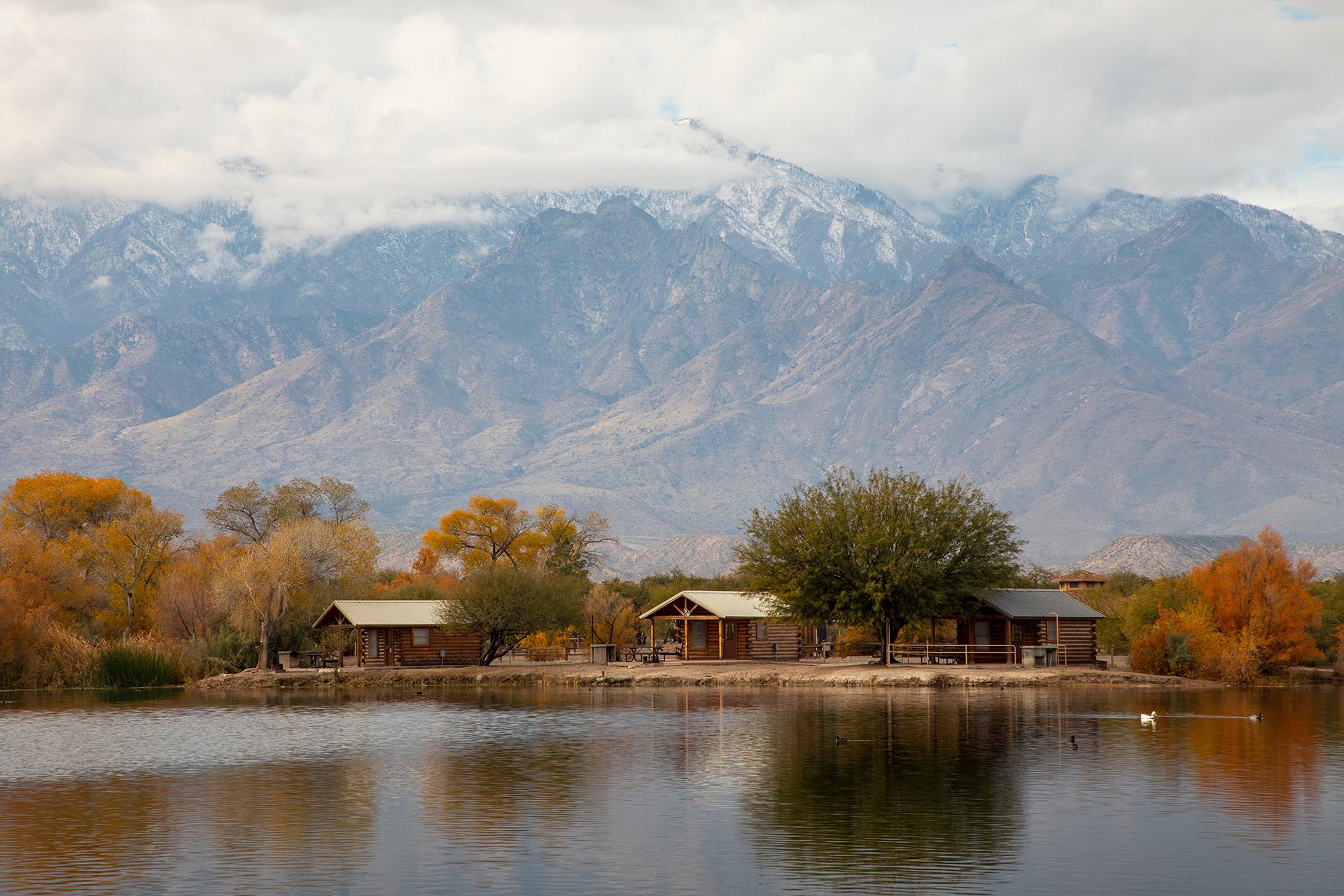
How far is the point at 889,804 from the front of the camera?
107ft

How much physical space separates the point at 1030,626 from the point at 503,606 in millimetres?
26754

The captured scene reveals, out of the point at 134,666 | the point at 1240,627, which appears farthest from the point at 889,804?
the point at 134,666

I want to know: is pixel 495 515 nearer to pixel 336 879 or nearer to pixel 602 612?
pixel 602 612

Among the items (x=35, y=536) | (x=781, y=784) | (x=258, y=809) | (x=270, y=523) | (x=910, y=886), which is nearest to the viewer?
(x=910, y=886)

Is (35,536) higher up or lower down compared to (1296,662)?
higher up

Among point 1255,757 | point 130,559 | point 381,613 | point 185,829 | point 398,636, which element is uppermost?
point 130,559

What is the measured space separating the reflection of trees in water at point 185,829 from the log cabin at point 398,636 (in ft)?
135

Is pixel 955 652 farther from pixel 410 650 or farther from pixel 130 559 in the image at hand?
pixel 130 559

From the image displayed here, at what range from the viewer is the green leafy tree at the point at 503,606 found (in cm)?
7981

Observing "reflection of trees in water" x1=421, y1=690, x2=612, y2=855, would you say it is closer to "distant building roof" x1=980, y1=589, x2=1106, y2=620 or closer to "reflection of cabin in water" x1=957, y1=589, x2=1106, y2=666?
"distant building roof" x1=980, y1=589, x2=1106, y2=620

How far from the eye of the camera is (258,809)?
33031 millimetres

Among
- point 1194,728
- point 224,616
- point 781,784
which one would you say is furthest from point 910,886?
point 224,616

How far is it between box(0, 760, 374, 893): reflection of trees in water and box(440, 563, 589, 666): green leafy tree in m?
39.1

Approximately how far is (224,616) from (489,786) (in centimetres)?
5156
